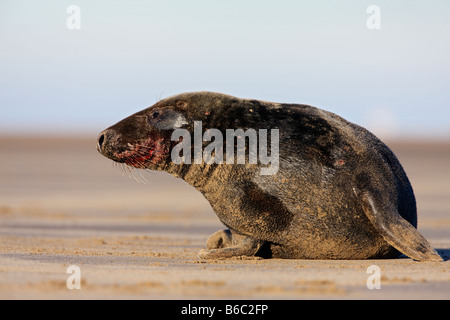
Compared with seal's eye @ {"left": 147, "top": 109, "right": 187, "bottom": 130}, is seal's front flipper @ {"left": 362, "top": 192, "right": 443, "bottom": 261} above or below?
below

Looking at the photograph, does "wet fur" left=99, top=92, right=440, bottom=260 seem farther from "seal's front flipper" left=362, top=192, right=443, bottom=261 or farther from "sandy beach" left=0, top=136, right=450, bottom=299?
"sandy beach" left=0, top=136, right=450, bottom=299

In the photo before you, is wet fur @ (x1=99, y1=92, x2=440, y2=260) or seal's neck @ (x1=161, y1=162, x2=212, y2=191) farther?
seal's neck @ (x1=161, y1=162, x2=212, y2=191)

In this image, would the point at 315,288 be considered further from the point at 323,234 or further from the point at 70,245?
the point at 70,245

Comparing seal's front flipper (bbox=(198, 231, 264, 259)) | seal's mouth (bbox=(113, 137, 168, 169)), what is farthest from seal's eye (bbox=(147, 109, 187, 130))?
seal's front flipper (bbox=(198, 231, 264, 259))

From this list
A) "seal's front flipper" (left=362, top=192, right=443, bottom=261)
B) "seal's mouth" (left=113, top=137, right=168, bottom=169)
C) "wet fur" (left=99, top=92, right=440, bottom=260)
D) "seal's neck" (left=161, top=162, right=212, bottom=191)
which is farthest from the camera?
"seal's mouth" (left=113, top=137, right=168, bottom=169)

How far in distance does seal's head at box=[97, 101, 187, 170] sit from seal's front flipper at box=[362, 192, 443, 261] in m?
2.55

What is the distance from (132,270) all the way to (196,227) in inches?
335

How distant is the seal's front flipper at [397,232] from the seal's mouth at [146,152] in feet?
8.49

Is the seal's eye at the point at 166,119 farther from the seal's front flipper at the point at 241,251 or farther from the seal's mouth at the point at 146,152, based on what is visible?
the seal's front flipper at the point at 241,251

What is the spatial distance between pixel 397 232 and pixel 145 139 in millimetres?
3312

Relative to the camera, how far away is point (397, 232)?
9570 mm

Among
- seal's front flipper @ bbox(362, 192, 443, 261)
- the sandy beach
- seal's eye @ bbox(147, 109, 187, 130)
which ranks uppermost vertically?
seal's eye @ bbox(147, 109, 187, 130)

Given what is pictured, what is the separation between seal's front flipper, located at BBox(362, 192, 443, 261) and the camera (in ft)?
31.1
